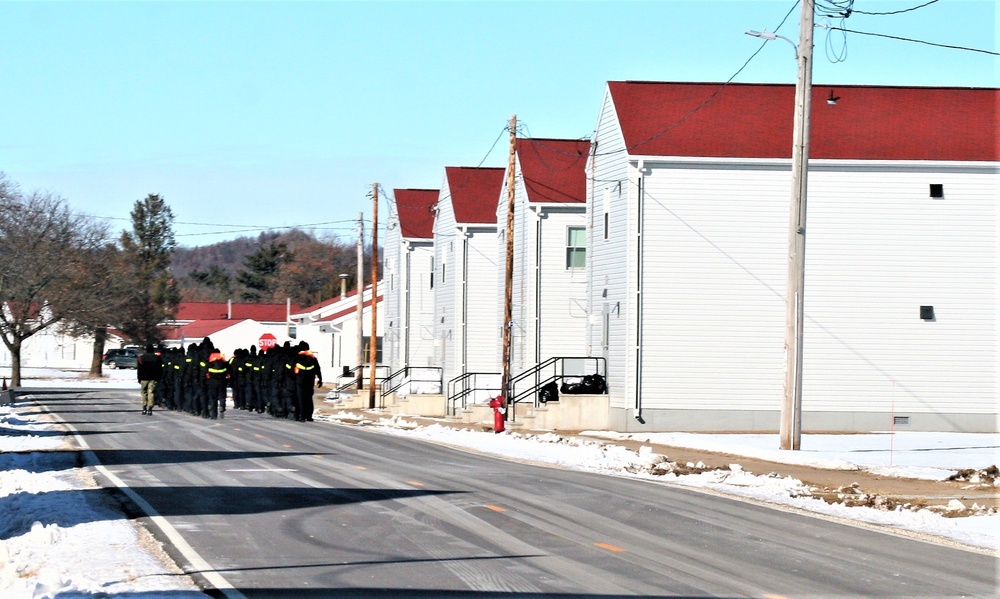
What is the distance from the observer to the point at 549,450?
25266 millimetres

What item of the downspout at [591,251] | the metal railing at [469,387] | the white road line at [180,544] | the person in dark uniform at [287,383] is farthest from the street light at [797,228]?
the metal railing at [469,387]

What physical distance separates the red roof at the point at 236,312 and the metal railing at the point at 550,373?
6984cm

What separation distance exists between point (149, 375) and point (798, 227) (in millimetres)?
20776

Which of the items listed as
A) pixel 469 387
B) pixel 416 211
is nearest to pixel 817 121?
pixel 469 387

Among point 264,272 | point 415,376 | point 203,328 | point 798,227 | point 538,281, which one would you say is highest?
point 264,272

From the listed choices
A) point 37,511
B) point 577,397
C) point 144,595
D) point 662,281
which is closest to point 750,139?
point 662,281

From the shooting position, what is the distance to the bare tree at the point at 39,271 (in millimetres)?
58156

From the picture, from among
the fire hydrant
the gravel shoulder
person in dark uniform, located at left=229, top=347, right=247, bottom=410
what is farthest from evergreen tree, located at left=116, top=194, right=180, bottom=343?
the gravel shoulder

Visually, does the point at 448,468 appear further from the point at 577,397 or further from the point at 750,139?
the point at 750,139

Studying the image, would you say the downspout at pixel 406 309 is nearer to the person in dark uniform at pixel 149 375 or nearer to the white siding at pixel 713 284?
the person in dark uniform at pixel 149 375

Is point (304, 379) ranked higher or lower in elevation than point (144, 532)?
higher

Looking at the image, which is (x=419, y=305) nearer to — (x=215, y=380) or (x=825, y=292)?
(x=215, y=380)

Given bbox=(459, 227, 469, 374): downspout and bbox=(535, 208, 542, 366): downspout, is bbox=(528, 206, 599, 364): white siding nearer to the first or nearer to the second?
bbox=(535, 208, 542, 366): downspout

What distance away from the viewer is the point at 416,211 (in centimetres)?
6031
